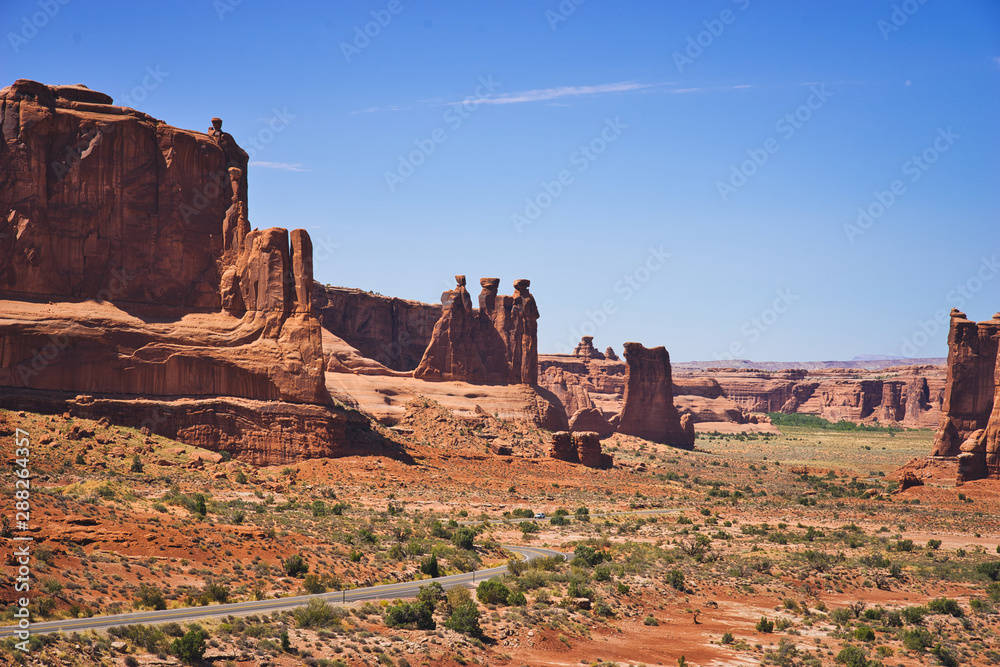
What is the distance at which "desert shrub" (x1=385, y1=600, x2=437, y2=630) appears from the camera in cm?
2767

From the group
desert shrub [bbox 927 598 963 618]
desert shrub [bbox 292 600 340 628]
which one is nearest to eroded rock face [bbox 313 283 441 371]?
desert shrub [bbox 927 598 963 618]

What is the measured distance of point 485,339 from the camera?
88.6m

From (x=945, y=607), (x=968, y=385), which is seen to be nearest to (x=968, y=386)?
(x=968, y=385)

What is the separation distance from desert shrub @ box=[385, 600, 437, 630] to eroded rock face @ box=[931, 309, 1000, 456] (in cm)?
5404

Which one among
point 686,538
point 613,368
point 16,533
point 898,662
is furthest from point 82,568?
point 613,368

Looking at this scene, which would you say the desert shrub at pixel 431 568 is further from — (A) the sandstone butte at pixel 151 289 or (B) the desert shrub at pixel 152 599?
(A) the sandstone butte at pixel 151 289

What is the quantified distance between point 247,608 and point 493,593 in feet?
25.8

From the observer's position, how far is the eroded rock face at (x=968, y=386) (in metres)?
70.6

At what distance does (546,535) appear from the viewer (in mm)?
47844

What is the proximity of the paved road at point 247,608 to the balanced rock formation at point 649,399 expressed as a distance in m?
68.4

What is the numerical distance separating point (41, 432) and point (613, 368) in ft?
361

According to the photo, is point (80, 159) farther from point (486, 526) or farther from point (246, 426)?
point (486, 526)
